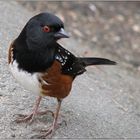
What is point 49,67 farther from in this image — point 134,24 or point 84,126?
point 134,24

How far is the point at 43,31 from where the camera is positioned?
4.82 metres

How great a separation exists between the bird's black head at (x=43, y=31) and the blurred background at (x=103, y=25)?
4476 millimetres

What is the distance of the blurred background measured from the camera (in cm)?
984

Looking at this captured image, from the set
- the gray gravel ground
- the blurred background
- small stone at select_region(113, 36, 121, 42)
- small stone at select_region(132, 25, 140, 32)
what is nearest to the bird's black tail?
the gray gravel ground

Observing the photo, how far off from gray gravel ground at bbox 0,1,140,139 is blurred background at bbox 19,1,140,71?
1587mm

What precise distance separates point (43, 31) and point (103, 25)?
5884mm

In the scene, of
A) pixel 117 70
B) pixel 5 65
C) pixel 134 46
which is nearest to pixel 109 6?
pixel 134 46

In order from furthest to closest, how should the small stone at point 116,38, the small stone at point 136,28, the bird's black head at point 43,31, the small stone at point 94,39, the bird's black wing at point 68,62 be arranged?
1. the small stone at point 136,28
2. the small stone at point 116,38
3. the small stone at point 94,39
4. the bird's black wing at point 68,62
5. the bird's black head at point 43,31

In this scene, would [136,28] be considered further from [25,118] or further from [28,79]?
[28,79]

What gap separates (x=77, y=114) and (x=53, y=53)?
3.94 ft

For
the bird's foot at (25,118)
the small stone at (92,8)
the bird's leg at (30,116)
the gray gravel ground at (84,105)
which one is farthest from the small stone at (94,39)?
the bird's foot at (25,118)

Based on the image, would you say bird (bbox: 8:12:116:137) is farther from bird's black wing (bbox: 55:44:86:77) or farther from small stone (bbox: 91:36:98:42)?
small stone (bbox: 91:36:98:42)

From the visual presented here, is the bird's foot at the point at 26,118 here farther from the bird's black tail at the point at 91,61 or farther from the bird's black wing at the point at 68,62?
the bird's black tail at the point at 91,61

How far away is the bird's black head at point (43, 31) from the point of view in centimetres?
475
